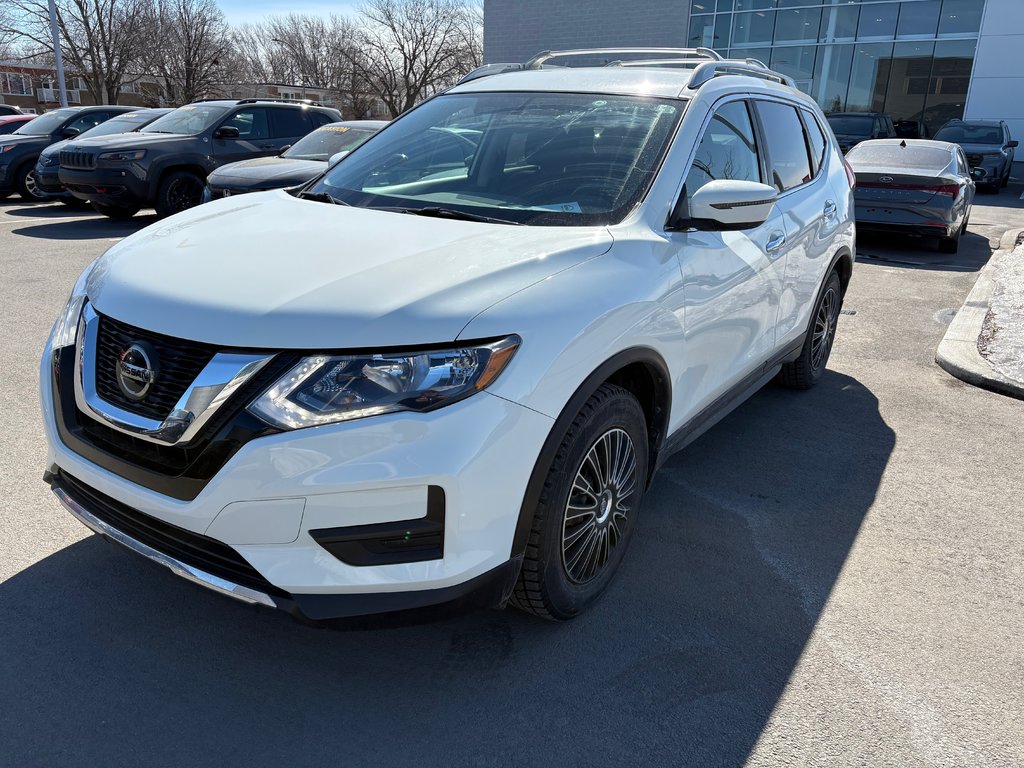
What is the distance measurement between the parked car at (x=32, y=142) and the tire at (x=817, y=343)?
13255mm

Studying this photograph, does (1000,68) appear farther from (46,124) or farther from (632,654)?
(632,654)

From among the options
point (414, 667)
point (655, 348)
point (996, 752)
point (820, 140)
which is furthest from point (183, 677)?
point (820, 140)

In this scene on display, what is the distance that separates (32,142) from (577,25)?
24.3 meters

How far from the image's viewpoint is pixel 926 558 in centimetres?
333

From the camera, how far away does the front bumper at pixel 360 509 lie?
81.1 inches

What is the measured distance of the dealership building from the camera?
25516mm

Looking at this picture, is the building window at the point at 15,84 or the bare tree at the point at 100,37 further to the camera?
the building window at the point at 15,84

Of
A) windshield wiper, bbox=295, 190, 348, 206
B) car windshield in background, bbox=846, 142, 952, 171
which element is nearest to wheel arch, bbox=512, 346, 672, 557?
windshield wiper, bbox=295, 190, 348, 206

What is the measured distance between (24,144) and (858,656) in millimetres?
15483

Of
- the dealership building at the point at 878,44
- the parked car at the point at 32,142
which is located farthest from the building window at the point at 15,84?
the parked car at the point at 32,142

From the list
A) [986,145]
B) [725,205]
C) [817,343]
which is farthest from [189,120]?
[986,145]

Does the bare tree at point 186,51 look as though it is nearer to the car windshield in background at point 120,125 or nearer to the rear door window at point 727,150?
the car windshield in background at point 120,125

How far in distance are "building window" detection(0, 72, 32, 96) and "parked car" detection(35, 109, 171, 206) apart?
6961 centimetres

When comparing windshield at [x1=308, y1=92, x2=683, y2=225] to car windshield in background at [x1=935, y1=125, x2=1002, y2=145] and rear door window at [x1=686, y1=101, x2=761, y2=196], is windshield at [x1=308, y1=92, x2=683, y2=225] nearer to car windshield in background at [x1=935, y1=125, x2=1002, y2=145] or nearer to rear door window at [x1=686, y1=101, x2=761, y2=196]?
rear door window at [x1=686, y1=101, x2=761, y2=196]
